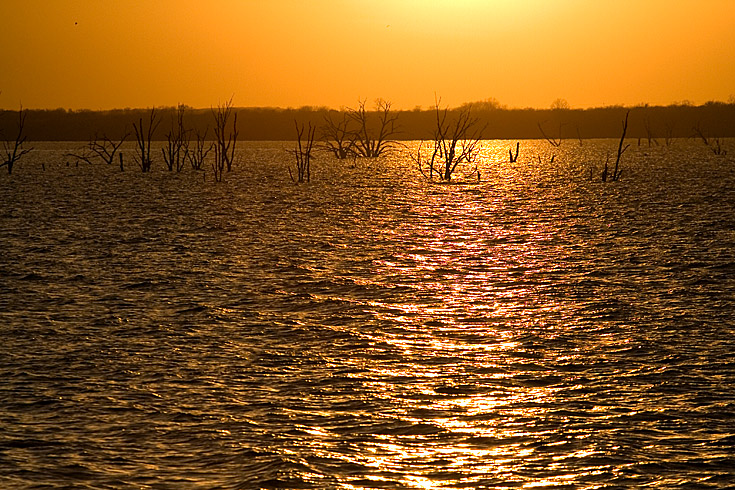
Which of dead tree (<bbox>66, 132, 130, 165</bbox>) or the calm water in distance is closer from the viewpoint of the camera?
the calm water in distance

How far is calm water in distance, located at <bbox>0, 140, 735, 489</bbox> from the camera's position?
884 cm

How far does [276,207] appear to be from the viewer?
41.4 m

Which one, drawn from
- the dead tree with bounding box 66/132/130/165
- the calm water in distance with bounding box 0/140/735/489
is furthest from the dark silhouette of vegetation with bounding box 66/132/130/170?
the calm water in distance with bounding box 0/140/735/489

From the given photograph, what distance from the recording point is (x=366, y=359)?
505 inches

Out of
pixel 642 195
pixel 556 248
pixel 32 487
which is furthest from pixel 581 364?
pixel 642 195

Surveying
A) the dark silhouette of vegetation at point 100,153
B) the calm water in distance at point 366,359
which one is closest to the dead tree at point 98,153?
the dark silhouette of vegetation at point 100,153

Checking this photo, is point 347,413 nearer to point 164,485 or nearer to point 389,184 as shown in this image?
point 164,485

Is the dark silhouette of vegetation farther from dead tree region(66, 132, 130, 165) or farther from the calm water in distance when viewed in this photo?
the calm water in distance

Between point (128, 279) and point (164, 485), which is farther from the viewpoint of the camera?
point (128, 279)

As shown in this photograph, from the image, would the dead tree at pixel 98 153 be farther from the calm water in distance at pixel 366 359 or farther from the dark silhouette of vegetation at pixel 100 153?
the calm water in distance at pixel 366 359

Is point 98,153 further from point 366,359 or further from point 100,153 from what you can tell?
point 366,359

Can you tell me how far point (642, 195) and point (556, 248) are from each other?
2161 cm

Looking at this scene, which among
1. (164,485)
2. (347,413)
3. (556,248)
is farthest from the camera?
(556,248)

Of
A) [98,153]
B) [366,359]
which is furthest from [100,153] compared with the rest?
[366,359]
